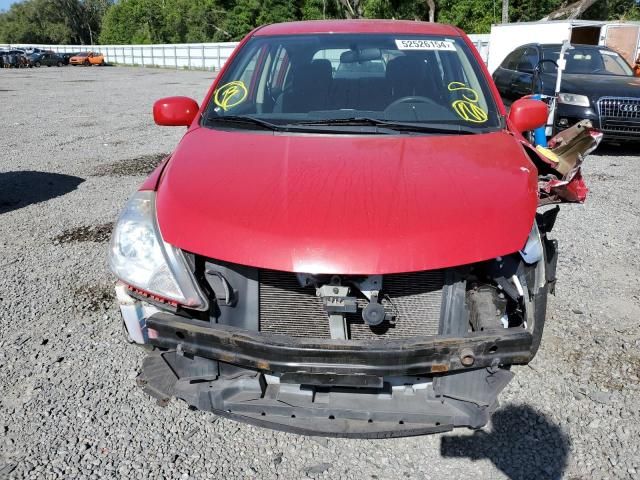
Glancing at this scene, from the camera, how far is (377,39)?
3.42m

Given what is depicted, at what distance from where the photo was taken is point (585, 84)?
797 cm

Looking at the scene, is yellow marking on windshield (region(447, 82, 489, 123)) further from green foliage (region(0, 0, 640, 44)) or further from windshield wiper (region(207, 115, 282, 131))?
green foliage (region(0, 0, 640, 44))

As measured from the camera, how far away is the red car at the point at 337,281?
1940mm

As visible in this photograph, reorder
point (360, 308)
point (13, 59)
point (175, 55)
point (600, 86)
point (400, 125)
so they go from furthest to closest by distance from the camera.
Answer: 1. point (175, 55)
2. point (13, 59)
3. point (600, 86)
4. point (400, 125)
5. point (360, 308)

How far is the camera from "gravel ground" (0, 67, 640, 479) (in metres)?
2.35

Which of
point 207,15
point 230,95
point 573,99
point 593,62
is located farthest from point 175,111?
point 207,15

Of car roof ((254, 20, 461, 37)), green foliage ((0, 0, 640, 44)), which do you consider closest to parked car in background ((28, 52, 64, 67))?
green foliage ((0, 0, 640, 44))

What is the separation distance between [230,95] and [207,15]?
55.1 m

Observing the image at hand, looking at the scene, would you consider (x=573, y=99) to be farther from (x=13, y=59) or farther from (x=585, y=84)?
(x=13, y=59)

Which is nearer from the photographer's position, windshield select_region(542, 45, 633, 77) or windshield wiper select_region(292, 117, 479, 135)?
windshield wiper select_region(292, 117, 479, 135)

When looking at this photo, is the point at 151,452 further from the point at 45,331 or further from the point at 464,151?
the point at 464,151

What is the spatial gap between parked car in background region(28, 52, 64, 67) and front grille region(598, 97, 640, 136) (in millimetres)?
44557

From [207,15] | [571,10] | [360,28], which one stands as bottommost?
[360,28]

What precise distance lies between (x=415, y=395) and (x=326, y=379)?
41 centimetres
